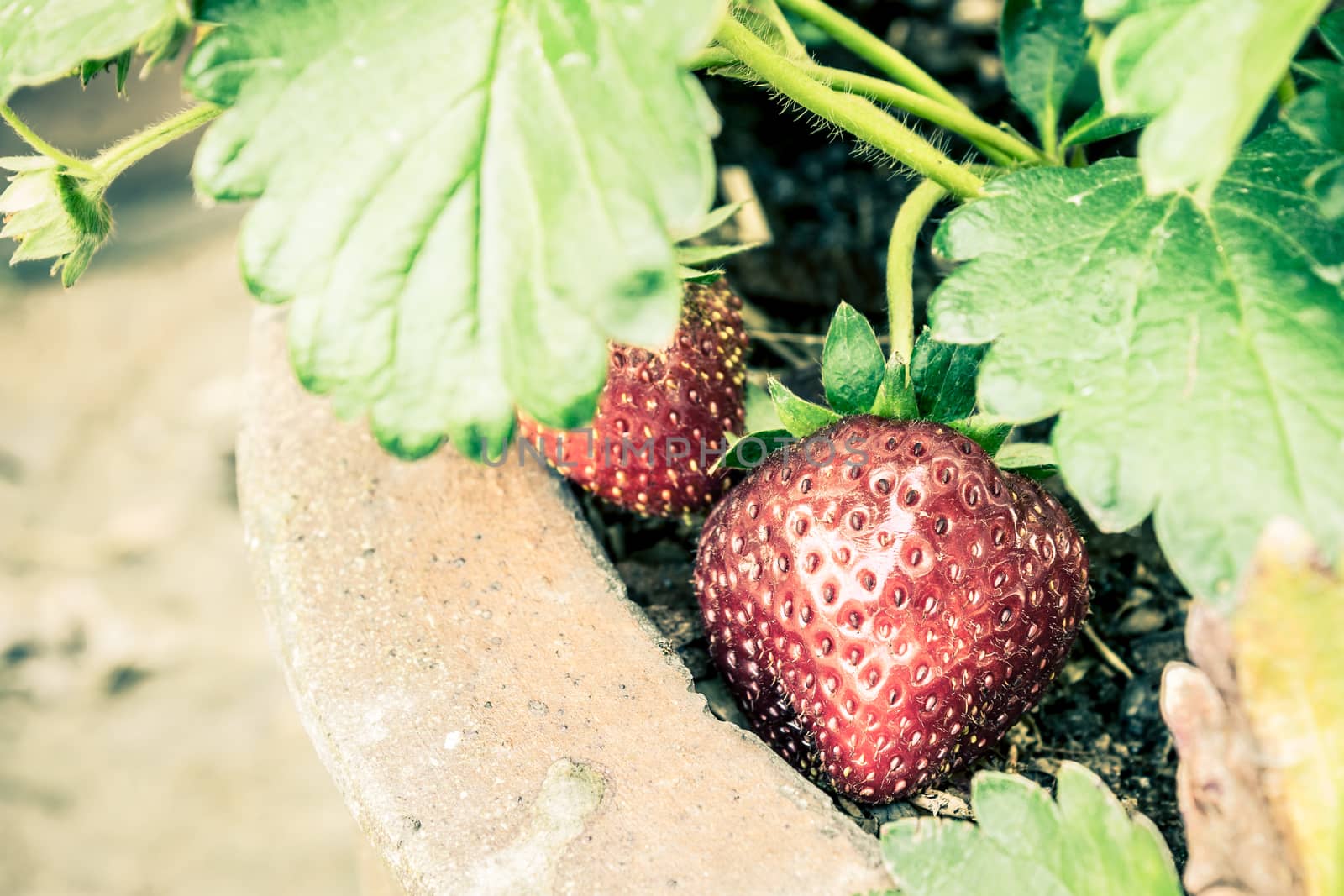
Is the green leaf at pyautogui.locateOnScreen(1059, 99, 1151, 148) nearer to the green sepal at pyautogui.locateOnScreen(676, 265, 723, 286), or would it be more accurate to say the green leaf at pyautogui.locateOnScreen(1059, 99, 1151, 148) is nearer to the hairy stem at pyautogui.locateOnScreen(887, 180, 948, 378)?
the hairy stem at pyautogui.locateOnScreen(887, 180, 948, 378)

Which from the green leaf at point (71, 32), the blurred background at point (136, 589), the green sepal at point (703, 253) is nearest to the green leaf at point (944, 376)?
the green sepal at point (703, 253)

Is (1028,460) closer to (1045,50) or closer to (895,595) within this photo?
(895,595)

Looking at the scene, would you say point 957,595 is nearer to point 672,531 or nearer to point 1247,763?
point 1247,763

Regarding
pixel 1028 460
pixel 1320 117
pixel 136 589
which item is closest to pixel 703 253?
pixel 1028 460

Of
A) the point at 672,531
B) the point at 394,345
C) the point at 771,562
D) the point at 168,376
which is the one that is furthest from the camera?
the point at 168,376

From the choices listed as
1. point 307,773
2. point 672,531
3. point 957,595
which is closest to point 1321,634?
point 957,595

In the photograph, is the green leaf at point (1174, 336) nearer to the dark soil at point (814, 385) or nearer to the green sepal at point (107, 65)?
the dark soil at point (814, 385)
